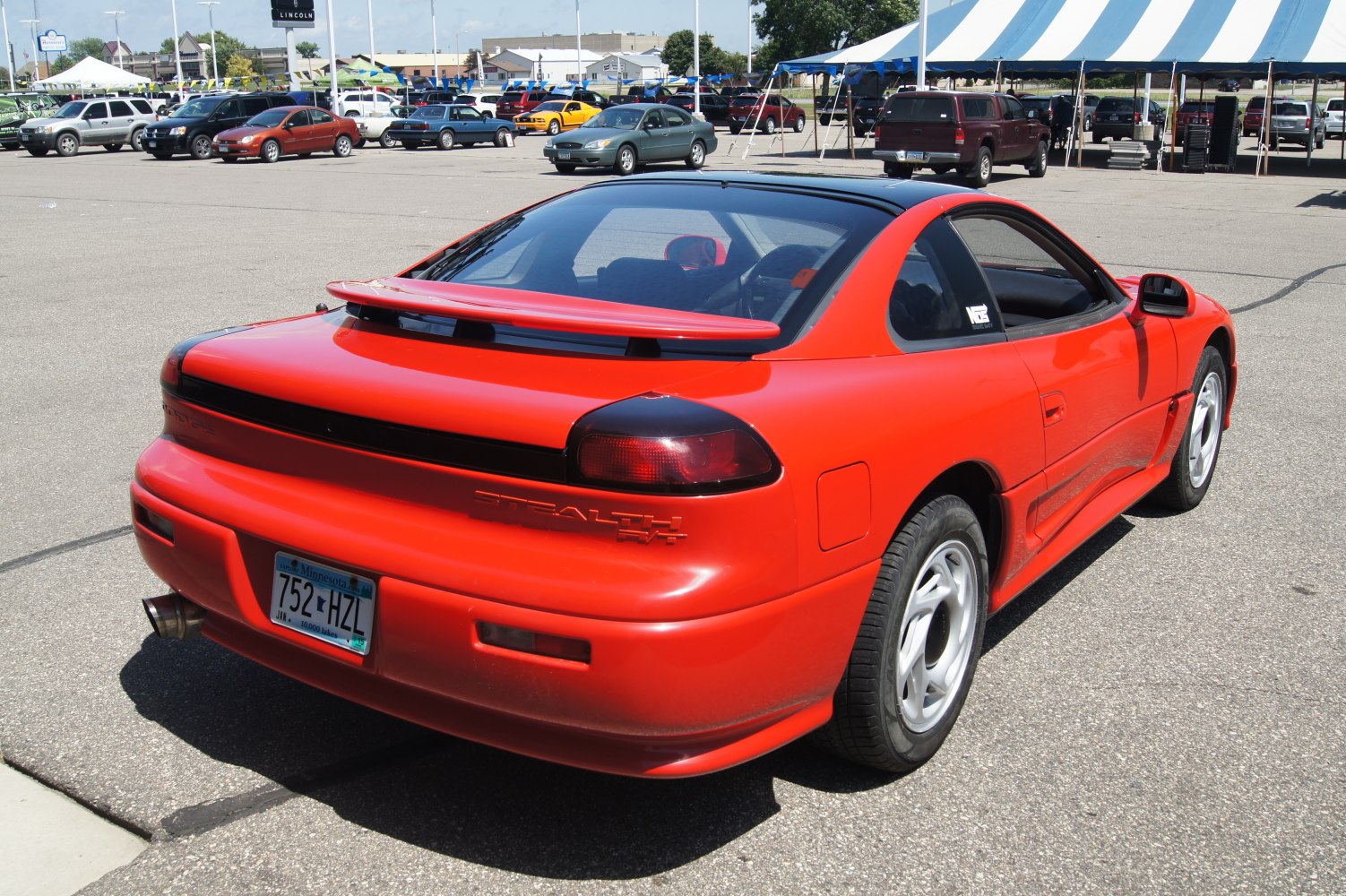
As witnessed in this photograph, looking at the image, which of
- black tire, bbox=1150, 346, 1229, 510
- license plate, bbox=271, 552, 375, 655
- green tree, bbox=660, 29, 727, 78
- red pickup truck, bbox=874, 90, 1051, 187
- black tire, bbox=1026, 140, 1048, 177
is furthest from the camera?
green tree, bbox=660, 29, 727, 78

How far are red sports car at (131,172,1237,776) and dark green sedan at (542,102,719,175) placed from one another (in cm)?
2433

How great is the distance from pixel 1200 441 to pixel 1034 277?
53.4 inches

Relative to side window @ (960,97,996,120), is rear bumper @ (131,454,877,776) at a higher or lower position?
lower

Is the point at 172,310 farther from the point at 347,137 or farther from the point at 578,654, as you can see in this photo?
the point at 347,137

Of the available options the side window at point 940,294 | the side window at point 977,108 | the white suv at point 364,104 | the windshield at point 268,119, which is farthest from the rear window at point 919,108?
the white suv at point 364,104

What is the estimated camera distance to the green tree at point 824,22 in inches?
3649

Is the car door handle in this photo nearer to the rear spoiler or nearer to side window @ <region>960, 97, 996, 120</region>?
the rear spoiler

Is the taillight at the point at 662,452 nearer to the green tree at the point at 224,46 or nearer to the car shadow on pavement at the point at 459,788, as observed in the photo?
the car shadow on pavement at the point at 459,788

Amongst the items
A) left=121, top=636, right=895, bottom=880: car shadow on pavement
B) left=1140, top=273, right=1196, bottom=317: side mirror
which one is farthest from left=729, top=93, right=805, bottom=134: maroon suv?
left=121, top=636, right=895, bottom=880: car shadow on pavement

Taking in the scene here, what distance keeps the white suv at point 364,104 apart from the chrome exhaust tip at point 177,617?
4456 cm

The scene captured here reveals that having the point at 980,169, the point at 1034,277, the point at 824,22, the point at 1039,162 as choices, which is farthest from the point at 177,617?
the point at 824,22

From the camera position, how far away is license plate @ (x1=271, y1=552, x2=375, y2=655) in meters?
2.72

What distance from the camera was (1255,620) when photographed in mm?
4191

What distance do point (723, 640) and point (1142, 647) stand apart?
2047 millimetres
